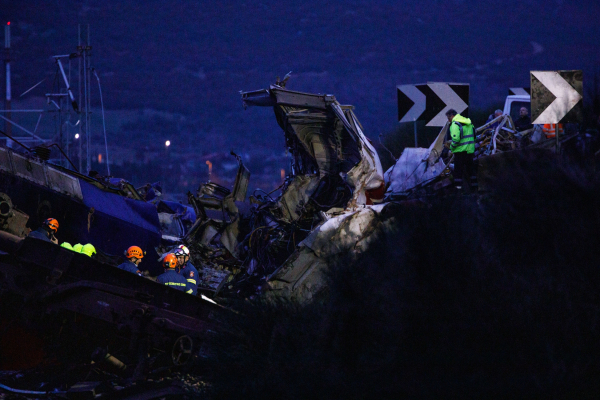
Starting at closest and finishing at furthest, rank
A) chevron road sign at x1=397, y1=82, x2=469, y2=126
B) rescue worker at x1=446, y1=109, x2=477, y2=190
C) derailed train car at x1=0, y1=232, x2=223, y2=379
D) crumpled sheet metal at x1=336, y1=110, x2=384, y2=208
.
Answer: derailed train car at x1=0, y1=232, x2=223, y2=379, rescue worker at x1=446, y1=109, x2=477, y2=190, chevron road sign at x1=397, y1=82, x2=469, y2=126, crumpled sheet metal at x1=336, y1=110, x2=384, y2=208

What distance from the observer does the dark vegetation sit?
3953mm

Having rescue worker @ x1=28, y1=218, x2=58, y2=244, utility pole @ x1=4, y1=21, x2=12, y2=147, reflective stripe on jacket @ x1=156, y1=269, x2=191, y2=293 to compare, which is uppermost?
utility pole @ x1=4, y1=21, x2=12, y2=147

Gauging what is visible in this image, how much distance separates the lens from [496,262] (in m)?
4.46

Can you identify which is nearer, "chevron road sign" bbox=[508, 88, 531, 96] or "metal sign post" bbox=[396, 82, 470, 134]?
"metal sign post" bbox=[396, 82, 470, 134]

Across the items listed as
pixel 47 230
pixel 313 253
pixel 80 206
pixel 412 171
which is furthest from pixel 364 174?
pixel 80 206

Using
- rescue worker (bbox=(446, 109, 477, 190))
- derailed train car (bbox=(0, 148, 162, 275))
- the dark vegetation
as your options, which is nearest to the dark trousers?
rescue worker (bbox=(446, 109, 477, 190))

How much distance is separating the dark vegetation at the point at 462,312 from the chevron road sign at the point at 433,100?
17.3ft

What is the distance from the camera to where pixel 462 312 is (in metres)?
4.32

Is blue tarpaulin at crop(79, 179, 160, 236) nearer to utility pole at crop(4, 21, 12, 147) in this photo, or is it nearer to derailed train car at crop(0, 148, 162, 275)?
derailed train car at crop(0, 148, 162, 275)

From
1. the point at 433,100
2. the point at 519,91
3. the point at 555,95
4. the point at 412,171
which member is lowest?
the point at 555,95

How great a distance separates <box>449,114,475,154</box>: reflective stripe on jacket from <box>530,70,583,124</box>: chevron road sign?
7.56 feet

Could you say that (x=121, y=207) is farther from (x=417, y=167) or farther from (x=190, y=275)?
(x=417, y=167)

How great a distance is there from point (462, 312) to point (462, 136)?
19.7ft

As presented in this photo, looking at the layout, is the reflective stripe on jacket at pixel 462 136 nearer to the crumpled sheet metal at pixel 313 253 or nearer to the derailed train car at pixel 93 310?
the crumpled sheet metal at pixel 313 253
